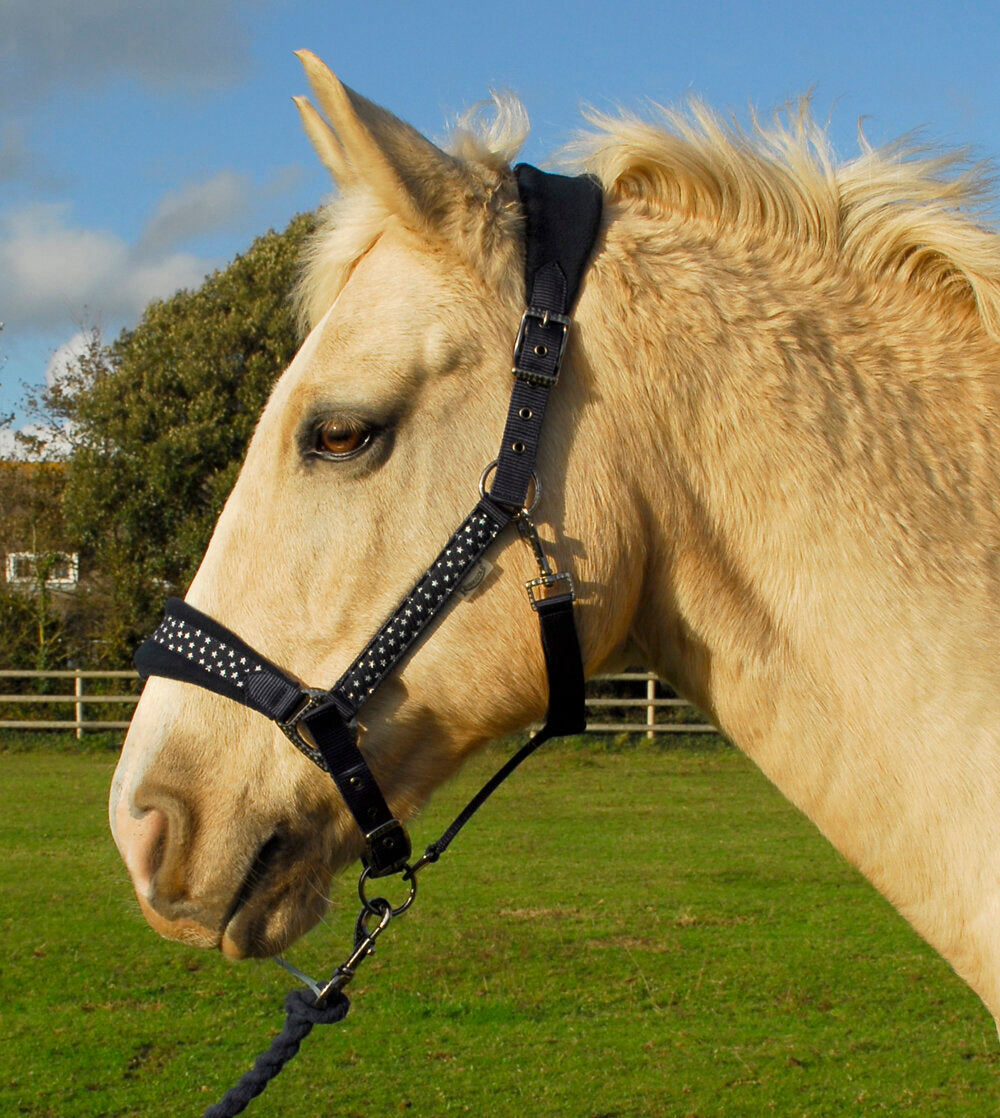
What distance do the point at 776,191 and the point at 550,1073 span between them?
Result: 15.9 ft

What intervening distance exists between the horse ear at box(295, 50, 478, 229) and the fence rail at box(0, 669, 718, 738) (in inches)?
661

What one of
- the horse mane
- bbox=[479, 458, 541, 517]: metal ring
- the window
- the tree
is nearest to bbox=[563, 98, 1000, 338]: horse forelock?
the horse mane

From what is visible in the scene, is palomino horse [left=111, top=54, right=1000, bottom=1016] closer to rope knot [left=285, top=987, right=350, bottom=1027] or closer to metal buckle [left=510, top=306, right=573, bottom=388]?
metal buckle [left=510, top=306, right=573, bottom=388]

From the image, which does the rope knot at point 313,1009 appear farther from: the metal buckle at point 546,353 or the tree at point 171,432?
the tree at point 171,432

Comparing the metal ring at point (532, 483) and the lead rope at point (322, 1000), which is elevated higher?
the metal ring at point (532, 483)

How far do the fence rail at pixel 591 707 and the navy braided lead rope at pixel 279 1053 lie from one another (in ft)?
54.0

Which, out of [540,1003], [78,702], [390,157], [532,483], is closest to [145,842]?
[532,483]

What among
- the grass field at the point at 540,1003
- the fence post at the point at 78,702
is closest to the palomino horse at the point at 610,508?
the grass field at the point at 540,1003

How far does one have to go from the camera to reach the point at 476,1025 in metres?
6.18

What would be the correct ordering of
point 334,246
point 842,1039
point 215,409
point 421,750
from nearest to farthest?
1. point 421,750
2. point 334,246
3. point 842,1039
4. point 215,409

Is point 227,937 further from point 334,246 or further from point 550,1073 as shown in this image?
point 550,1073

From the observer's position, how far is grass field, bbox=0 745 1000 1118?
5289 mm

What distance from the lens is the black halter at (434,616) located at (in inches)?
70.2

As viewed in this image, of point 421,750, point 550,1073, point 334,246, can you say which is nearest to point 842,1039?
point 550,1073
